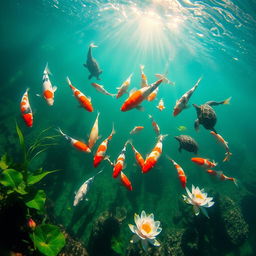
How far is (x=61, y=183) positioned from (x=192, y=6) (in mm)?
16679

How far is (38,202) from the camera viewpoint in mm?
3000

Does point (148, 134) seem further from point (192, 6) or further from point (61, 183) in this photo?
point (192, 6)

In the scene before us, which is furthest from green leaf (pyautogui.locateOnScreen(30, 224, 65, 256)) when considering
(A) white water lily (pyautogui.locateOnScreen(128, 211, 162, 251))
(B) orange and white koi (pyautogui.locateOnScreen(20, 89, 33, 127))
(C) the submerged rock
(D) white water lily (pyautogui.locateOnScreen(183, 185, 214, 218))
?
(C) the submerged rock

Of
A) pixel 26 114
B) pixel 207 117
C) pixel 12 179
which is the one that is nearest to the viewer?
pixel 12 179

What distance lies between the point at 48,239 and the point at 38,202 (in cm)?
62

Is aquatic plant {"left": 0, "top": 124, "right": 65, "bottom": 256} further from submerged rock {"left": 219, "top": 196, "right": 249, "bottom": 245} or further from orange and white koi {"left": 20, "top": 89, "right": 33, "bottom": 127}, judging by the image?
submerged rock {"left": 219, "top": 196, "right": 249, "bottom": 245}

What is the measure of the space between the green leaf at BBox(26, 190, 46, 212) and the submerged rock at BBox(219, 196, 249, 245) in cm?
825

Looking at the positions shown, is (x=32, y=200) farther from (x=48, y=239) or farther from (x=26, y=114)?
(x=26, y=114)

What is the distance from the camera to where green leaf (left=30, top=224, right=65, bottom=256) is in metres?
2.69

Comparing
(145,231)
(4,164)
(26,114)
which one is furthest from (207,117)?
(4,164)

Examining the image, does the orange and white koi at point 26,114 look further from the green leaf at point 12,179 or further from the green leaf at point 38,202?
the green leaf at point 38,202

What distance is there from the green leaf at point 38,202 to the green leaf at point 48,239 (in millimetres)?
297

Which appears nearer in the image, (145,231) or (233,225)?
(145,231)

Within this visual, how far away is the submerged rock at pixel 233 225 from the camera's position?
24.9 ft
